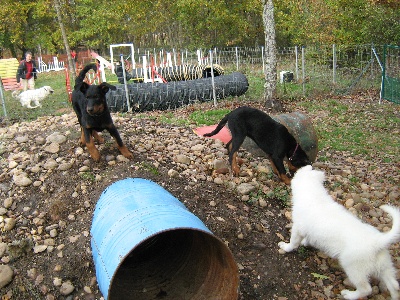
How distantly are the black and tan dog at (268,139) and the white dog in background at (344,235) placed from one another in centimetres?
125

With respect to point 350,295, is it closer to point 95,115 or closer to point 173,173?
point 173,173

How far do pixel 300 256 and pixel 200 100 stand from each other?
24.5 ft

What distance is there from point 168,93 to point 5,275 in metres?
7.10

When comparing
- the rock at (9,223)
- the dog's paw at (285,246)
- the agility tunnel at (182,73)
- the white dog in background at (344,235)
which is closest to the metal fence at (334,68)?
the agility tunnel at (182,73)

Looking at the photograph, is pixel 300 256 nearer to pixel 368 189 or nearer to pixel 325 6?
pixel 368 189

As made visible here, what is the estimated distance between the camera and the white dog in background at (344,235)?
9.71ft

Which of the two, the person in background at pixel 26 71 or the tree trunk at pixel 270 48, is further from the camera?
the person in background at pixel 26 71

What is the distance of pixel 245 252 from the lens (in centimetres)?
398

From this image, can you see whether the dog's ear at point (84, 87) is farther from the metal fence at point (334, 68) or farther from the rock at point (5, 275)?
the metal fence at point (334, 68)

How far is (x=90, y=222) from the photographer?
423 centimetres

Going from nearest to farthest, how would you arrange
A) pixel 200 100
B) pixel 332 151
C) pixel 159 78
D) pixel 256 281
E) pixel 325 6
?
pixel 256 281 < pixel 332 151 < pixel 200 100 < pixel 159 78 < pixel 325 6

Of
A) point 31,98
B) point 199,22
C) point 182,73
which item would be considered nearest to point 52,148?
point 31,98

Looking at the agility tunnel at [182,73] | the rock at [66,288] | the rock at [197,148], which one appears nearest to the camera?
the rock at [66,288]

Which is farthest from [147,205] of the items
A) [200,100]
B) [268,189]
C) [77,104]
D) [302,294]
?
[200,100]
